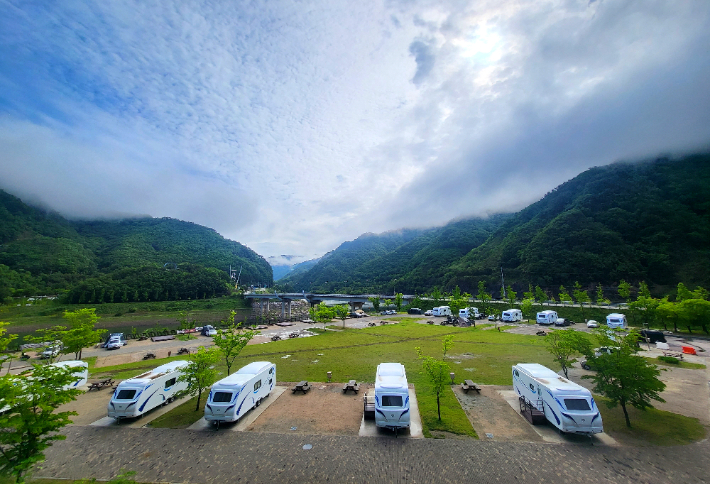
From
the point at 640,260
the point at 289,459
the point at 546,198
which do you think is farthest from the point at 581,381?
the point at 546,198

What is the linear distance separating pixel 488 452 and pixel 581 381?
39.8 ft

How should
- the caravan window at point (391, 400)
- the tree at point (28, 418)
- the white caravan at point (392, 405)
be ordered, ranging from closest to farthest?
the tree at point (28, 418)
the white caravan at point (392, 405)
the caravan window at point (391, 400)

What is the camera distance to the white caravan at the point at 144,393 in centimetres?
1380

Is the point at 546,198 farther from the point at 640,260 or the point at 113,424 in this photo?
the point at 113,424

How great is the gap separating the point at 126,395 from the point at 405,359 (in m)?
19.7

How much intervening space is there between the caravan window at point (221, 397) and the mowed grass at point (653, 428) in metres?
17.3

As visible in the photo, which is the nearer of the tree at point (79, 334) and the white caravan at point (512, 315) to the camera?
the tree at point (79, 334)

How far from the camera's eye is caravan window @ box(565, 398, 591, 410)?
466 inches

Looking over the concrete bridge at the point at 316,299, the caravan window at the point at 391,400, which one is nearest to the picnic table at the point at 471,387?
the caravan window at the point at 391,400

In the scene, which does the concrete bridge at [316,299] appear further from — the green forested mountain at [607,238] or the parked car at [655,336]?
the parked car at [655,336]

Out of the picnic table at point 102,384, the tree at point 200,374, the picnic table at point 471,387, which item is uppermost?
the tree at point 200,374

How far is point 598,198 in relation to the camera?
95062 mm

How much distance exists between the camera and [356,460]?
10.8 metres

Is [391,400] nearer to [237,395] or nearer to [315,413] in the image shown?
[315,413]
